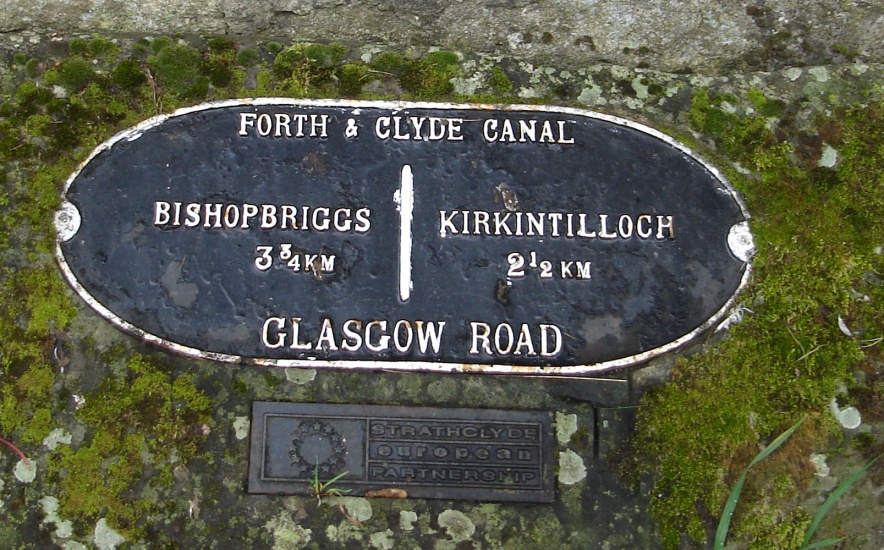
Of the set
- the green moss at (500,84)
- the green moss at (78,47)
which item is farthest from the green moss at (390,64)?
the green moss at (78,47)

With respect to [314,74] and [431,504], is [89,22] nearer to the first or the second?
[314,74]

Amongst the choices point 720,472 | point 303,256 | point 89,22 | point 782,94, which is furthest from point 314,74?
point 720,472

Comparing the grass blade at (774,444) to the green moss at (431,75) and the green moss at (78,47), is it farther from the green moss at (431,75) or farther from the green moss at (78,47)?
the green moss at (78,47)

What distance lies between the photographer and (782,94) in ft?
9.29

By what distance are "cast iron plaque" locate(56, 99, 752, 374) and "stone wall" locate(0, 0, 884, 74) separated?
38cm

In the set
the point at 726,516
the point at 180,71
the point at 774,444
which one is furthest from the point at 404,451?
the point at 180,71

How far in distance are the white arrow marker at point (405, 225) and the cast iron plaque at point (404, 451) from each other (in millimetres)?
460

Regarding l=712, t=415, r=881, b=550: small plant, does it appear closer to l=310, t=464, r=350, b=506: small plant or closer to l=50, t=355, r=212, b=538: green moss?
l=310, t=464, r=350, b=506: small plant

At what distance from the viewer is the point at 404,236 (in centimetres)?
264

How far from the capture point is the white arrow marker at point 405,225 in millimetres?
2588

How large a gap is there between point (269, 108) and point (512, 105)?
980 mm

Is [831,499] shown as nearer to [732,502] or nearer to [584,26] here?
[732,502]

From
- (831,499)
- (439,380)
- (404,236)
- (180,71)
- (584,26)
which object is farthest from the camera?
(584,26)

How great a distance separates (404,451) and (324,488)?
1.01 ft
